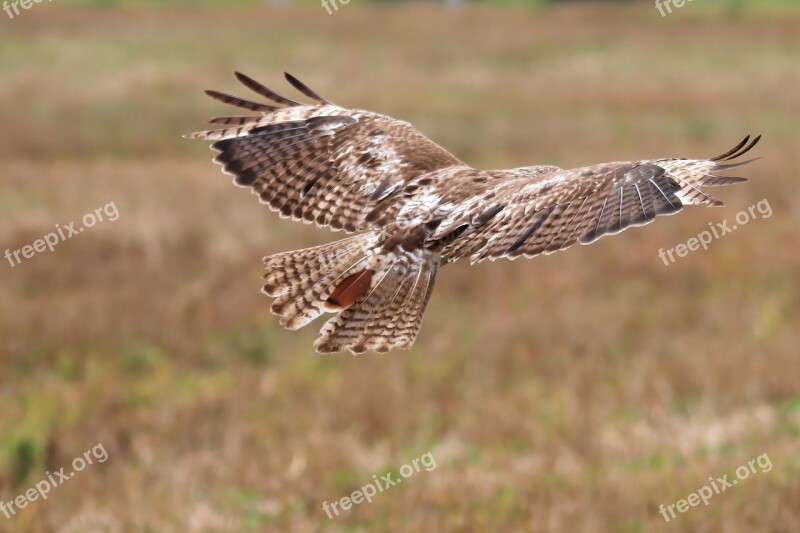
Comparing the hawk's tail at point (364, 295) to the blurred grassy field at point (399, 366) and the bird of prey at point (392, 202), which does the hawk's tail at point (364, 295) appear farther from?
the blurred grassy field at point (399, 366)

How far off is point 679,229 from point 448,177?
9.32 meters

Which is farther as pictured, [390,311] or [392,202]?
[392,202]

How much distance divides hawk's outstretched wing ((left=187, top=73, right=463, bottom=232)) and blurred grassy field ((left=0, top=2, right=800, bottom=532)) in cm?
247

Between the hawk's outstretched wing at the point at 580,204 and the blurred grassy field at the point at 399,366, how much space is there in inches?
117

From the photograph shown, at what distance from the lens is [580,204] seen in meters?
4.04

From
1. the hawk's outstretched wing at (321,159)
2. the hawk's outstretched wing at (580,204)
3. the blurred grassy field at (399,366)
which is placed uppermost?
the hawk's outstretched wing at (321,159)

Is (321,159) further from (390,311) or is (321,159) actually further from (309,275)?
(390,311)

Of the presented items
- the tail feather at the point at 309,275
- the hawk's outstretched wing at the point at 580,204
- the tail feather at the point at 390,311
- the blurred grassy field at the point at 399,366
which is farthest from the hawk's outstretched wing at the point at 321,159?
the blurred grassy field at the point at 399,366

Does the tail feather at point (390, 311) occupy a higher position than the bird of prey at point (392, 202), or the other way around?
the bird of prey at point (392, 202)

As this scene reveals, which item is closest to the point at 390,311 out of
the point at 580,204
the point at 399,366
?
the point at 580,204

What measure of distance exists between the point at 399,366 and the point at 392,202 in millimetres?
5699

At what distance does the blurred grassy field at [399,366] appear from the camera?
24.0 feet

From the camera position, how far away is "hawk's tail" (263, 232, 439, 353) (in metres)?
4.53

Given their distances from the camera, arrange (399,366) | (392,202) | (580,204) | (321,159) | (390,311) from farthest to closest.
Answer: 1. (399,366)
2. (321,159)
3. (392,202)
4. (390,311)
5. (580,204)
